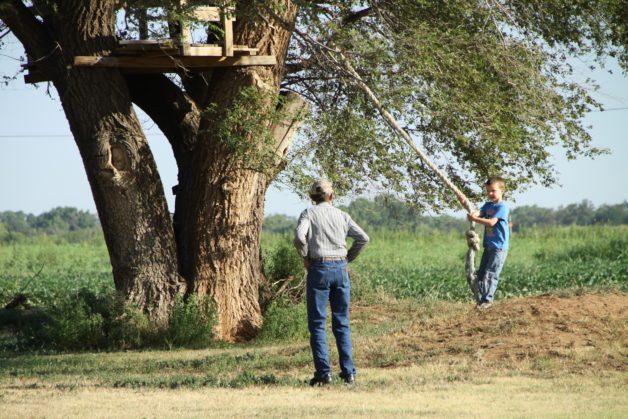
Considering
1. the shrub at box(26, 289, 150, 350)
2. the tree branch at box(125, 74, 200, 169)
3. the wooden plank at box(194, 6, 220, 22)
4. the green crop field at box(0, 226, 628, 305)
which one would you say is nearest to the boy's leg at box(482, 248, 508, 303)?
the wooden plank at box(194, 6, 220, 22)

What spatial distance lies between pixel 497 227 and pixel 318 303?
391cm

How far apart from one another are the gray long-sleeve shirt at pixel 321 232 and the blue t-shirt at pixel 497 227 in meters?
3.30

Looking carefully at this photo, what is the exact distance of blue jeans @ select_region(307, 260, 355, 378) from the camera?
8930mm

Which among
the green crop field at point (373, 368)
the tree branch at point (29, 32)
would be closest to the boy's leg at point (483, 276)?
the green crop field at point (373, 368)

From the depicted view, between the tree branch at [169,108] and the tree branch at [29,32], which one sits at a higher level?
the tree branch at [29,32]

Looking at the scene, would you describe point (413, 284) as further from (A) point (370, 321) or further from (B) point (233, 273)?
(B) point (233, 273)

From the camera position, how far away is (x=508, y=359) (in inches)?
415

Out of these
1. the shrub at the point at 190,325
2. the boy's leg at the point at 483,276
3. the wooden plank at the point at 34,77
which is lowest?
the shrub at the point at 190,325

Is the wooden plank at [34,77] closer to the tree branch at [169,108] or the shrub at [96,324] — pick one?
the tree branch at [169,108]

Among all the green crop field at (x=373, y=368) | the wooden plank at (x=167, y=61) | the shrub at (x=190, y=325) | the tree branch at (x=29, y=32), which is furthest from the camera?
the tree branch at (x=29, y=32)

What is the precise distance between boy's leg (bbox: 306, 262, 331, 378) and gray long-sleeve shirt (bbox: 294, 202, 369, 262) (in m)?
0.16

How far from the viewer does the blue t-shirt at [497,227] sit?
11750 millimetres

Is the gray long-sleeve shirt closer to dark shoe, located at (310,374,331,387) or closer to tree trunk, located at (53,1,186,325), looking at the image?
dark shoe, located at (310,374,331,387)

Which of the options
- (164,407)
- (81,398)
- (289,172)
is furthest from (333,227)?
(289,172)
